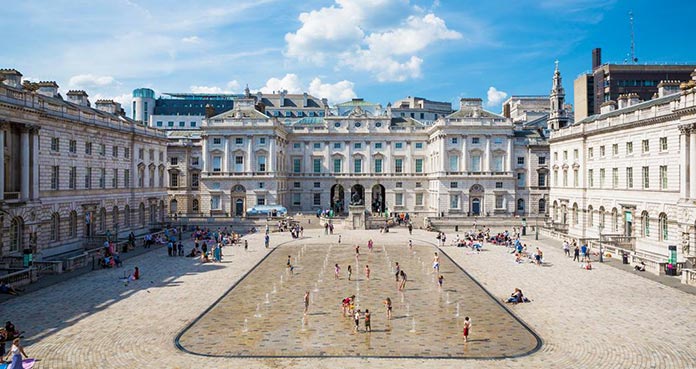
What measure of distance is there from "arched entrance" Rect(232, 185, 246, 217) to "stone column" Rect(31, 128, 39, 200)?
122ft

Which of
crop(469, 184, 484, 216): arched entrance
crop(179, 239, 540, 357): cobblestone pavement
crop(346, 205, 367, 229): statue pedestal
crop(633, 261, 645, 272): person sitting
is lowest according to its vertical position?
crop(179, 239, 540, 357): cobblestone pavement

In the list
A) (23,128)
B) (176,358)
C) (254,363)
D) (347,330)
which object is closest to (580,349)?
(347,330)

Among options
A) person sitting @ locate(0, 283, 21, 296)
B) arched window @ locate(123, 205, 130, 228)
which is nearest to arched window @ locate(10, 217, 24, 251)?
person sitting @ locate(0, 283, 21, 296)

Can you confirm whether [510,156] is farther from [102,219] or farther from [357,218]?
[102,219]

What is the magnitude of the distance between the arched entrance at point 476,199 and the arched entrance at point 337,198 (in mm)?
20751

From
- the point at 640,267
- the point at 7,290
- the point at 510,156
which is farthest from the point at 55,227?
the point at 510,156

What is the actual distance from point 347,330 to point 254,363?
17.1 ft

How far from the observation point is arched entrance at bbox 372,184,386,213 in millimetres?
85750

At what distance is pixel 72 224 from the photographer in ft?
152

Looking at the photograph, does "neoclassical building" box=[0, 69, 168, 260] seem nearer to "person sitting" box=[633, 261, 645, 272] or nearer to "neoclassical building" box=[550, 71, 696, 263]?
"person sitting" box=[633, 261, 645, 272]

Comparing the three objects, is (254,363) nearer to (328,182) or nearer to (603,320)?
(603,320)

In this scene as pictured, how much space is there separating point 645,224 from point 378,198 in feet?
151

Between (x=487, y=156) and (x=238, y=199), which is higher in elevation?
(x=487, y=156)

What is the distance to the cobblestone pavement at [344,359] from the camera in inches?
755
